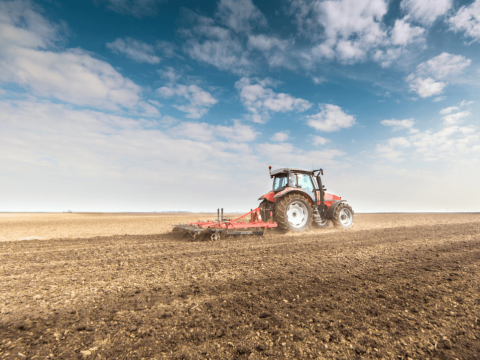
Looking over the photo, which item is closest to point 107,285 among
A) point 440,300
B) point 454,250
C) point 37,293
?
point 37,293

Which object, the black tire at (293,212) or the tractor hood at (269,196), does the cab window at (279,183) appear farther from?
the black tire at (293,212)

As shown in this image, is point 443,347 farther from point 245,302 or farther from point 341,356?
point 245,302

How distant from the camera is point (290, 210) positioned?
914 cm

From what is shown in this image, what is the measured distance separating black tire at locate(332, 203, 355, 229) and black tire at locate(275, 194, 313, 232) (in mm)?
1525

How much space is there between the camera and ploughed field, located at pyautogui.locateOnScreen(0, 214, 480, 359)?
207 centimetres

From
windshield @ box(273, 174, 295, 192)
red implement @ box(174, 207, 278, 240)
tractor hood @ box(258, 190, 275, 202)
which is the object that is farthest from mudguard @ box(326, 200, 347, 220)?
red implement @ box(174, 207, 278, 240)

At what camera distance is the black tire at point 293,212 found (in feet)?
28.8

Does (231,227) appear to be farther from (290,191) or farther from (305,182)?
(305,182)

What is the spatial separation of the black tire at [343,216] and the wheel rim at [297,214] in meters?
1.64

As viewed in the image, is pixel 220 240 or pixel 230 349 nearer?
pixel 230 349

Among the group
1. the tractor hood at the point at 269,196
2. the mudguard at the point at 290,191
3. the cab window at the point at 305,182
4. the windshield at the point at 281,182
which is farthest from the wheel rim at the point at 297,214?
the cab window at the point at 305,182

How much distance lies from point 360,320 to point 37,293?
4.26 meters

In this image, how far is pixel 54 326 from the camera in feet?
8.21

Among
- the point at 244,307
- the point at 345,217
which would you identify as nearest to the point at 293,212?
the point at 345,217
